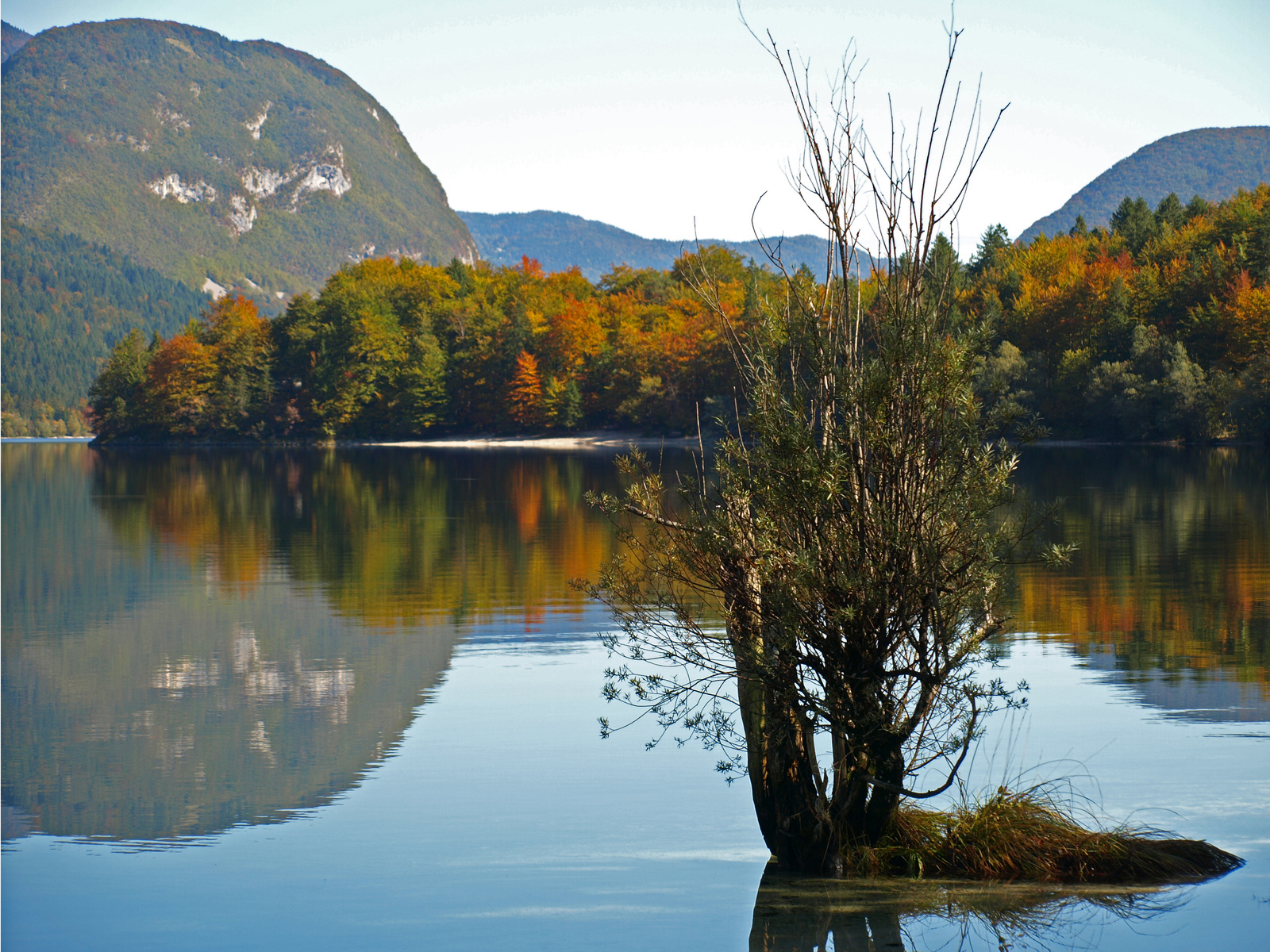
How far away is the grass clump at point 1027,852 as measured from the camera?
7.41m

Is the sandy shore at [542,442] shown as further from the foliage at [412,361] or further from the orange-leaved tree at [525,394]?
the orange-leaved tree at [525,394]

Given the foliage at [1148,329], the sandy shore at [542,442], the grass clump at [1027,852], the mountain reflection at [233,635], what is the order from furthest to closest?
the sandy shore at [542,442], the foliage at [1148,329], the mountain reflection at [233,635], the grass clump at [1027,852]

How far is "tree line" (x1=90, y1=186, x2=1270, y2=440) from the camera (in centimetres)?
7706

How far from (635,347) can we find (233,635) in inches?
3408

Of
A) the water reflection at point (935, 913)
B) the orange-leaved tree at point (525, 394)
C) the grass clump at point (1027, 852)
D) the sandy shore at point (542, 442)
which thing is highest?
the orange-leaved tree at point (525, 394)

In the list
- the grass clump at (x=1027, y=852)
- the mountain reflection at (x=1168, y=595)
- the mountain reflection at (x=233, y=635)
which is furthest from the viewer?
the mountain reflection at (x=1168, y=595)

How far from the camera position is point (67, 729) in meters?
11.8

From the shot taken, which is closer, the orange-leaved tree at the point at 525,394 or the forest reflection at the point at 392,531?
the forest reflection at the point at 392,531

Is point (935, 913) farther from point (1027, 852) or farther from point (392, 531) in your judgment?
point (392, 531)

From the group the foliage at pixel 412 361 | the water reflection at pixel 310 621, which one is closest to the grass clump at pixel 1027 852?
the water reflection at pixel 310 621

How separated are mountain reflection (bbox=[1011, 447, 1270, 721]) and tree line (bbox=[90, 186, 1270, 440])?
34.7 meters

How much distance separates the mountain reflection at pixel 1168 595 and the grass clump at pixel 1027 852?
4065mm

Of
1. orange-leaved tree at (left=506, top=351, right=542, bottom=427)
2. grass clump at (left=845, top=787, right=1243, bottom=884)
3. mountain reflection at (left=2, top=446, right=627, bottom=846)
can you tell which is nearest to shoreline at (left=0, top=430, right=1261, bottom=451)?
orange-leaved tree at (left=506, top=351, right=542, bottom=427)

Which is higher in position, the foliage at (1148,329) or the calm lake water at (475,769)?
the foliage at (1148,329)
